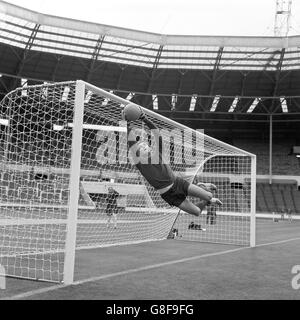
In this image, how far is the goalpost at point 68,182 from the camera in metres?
7.78

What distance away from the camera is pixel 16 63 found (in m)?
38.8

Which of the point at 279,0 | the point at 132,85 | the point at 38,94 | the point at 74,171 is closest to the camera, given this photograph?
the point at 74,171

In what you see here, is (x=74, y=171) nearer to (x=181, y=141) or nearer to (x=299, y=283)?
(x=299, y=283)

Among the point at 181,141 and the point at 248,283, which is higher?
the point at 181,141

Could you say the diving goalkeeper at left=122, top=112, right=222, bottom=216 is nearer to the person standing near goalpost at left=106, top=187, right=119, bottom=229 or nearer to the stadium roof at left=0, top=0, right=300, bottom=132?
the person standing near goalpost at left=106, top=187, right=119, bottom=229

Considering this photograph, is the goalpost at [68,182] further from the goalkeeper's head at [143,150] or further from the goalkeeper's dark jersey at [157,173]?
the goalkeeper's dark jersey at [157,173]

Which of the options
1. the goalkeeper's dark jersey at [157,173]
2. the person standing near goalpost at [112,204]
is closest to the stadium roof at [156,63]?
the person standing near goalpost at [112,204]

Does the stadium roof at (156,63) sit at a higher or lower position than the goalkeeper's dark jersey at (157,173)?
higher

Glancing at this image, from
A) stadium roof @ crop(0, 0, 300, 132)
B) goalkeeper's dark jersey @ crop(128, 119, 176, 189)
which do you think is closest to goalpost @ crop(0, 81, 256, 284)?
goalkeeper's dark jersey @ crop(128, 119, 176, 189)

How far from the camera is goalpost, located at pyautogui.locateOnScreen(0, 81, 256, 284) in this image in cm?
778

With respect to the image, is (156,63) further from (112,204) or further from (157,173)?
(157,173)

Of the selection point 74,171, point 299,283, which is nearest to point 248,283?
point 299,283

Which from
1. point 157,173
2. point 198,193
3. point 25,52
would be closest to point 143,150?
point 157,173

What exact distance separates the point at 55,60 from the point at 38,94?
3238 centimetres
